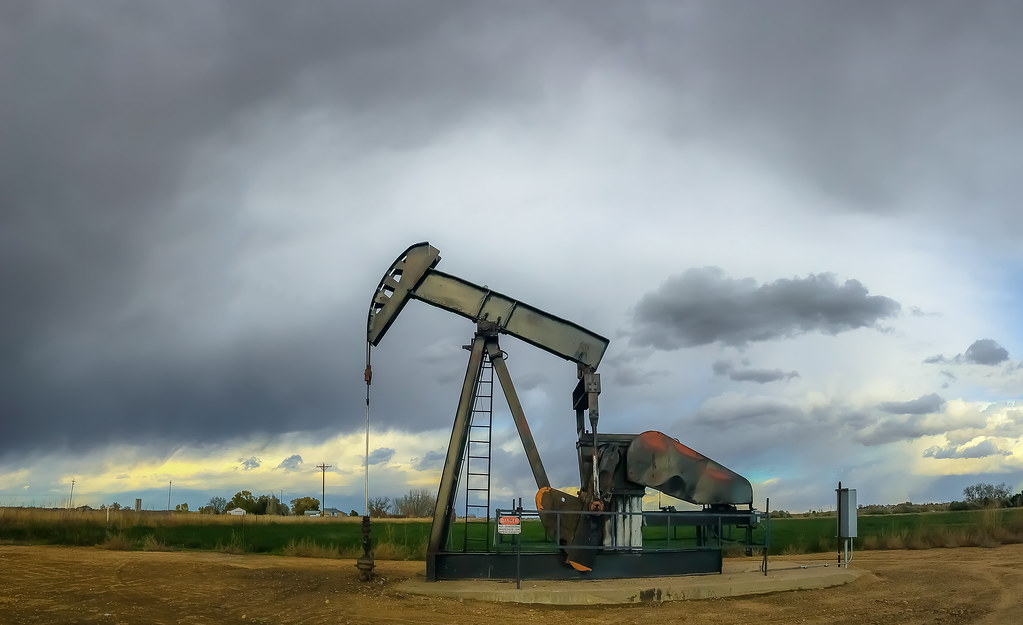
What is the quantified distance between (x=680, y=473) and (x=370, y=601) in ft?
17.3

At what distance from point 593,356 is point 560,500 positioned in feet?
7.65

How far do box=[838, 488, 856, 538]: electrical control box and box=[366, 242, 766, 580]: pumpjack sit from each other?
2.09 m

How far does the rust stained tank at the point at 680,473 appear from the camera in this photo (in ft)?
43.3

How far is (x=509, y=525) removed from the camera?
11750 millimetres

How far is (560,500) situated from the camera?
12750 millimetres

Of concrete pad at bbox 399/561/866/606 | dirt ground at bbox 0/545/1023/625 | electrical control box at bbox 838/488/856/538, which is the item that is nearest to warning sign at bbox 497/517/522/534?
concrete pad at bbox 399/561/866/606

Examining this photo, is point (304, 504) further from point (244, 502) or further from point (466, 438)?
point (466, 438)

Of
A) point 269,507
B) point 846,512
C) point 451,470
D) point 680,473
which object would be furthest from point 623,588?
point 269,507

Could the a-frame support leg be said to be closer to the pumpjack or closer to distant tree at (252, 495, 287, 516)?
the pumpjack

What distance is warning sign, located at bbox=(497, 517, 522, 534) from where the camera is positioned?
1171 centimetres

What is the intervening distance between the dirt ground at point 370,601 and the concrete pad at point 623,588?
19cm

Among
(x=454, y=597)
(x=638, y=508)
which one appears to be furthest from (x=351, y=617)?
(x=638, y=508)

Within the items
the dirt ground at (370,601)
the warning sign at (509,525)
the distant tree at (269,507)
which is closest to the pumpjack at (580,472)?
the warning sign at (509,525)

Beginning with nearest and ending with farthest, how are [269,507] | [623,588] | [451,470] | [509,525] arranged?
[623,588] < [509,525] < [451,470] < [269,507]
